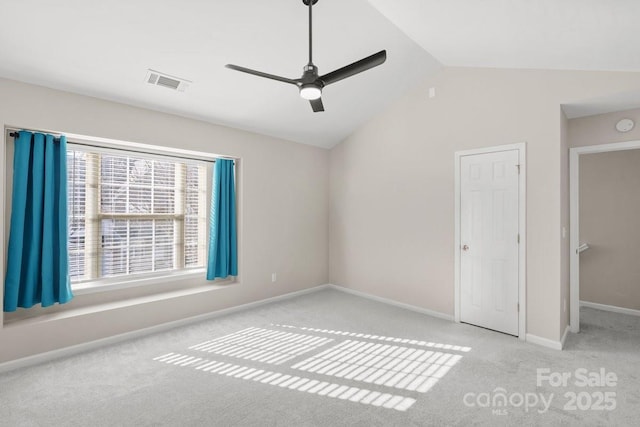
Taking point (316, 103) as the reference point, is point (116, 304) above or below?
below

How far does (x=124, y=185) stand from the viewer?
3.68 meters

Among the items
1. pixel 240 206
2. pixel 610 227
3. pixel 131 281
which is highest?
pixel 240 206

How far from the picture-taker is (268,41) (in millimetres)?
2918

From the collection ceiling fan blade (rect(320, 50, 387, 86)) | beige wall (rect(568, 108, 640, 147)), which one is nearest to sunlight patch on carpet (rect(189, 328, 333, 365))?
ceiling fan blade (rect(320, 50, 387, 86))

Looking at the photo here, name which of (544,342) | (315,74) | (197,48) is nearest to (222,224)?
(197,48)

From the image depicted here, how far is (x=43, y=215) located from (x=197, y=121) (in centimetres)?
186

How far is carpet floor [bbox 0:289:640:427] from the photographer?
211 centimetres

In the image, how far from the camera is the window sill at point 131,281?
3.35 m

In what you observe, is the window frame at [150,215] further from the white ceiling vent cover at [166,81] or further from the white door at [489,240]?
the white door at [489,240]

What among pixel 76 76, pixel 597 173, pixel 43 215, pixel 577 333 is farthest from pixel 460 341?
pixel 76 76

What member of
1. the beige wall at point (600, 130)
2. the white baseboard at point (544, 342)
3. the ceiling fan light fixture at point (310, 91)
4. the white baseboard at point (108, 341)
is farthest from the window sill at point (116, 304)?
the beige wall at point (600, 130)

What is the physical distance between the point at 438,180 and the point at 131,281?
3942 millimetres

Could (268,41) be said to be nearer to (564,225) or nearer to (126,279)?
(126,279)

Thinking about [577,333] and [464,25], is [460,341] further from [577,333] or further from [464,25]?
[464,25]
